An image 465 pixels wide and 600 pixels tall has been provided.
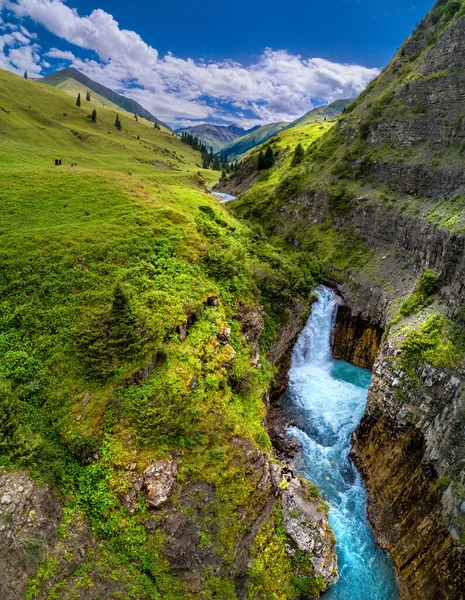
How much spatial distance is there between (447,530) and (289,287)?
2381cm

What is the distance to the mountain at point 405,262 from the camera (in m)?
20.1

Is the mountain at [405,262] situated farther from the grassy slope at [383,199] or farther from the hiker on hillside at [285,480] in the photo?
the hiker on hillside at [285,480]

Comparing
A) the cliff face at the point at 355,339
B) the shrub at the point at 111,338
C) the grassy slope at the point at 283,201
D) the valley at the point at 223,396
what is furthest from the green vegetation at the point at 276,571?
the grassy slope at the point at 283,201

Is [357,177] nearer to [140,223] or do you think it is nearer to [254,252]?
[254,252]

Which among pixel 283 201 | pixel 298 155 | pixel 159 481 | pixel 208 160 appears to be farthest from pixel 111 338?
pixel 208 160

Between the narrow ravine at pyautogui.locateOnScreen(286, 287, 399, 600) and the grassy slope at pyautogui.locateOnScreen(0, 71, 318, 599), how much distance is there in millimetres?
5996

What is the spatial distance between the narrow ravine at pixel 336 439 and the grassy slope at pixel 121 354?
5996 millimetres

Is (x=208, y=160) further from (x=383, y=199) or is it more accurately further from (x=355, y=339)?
(x=355, y=339)

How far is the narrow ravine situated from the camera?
2002 centimetres

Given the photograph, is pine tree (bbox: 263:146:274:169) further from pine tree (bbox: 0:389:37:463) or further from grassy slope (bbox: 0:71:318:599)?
pine tree (bbox: 0:389:37:463)

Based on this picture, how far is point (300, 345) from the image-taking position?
125 ft

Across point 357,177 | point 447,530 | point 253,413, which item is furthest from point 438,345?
point 357,177

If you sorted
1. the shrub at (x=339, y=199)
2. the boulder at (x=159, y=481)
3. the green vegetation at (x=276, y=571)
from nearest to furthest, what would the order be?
the boulder at (x=159, y=481), the green vegetation at (x=276, y=571), the shrub at (x=339, y=199)

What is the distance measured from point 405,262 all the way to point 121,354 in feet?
103
